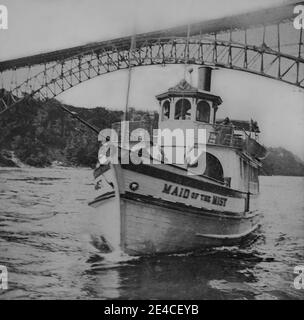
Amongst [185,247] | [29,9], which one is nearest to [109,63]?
[29,9]

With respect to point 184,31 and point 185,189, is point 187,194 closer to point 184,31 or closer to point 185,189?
point 185,189

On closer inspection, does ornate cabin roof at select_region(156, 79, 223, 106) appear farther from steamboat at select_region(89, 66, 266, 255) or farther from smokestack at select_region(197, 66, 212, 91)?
smokestack at select_region(197, 66, 212, 91)

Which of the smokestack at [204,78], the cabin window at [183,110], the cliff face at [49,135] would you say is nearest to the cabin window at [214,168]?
the cabin window at [183,110]

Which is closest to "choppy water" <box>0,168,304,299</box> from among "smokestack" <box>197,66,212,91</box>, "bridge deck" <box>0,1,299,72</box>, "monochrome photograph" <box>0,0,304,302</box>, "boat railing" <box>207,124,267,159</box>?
"monochrome photograph" <box>0,0,304,302</box>

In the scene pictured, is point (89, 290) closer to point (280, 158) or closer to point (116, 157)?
point (116, 157)

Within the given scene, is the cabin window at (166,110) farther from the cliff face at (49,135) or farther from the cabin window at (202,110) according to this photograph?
the cliff face at (49,135)

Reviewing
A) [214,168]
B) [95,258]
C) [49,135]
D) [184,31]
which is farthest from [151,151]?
[184,31]
